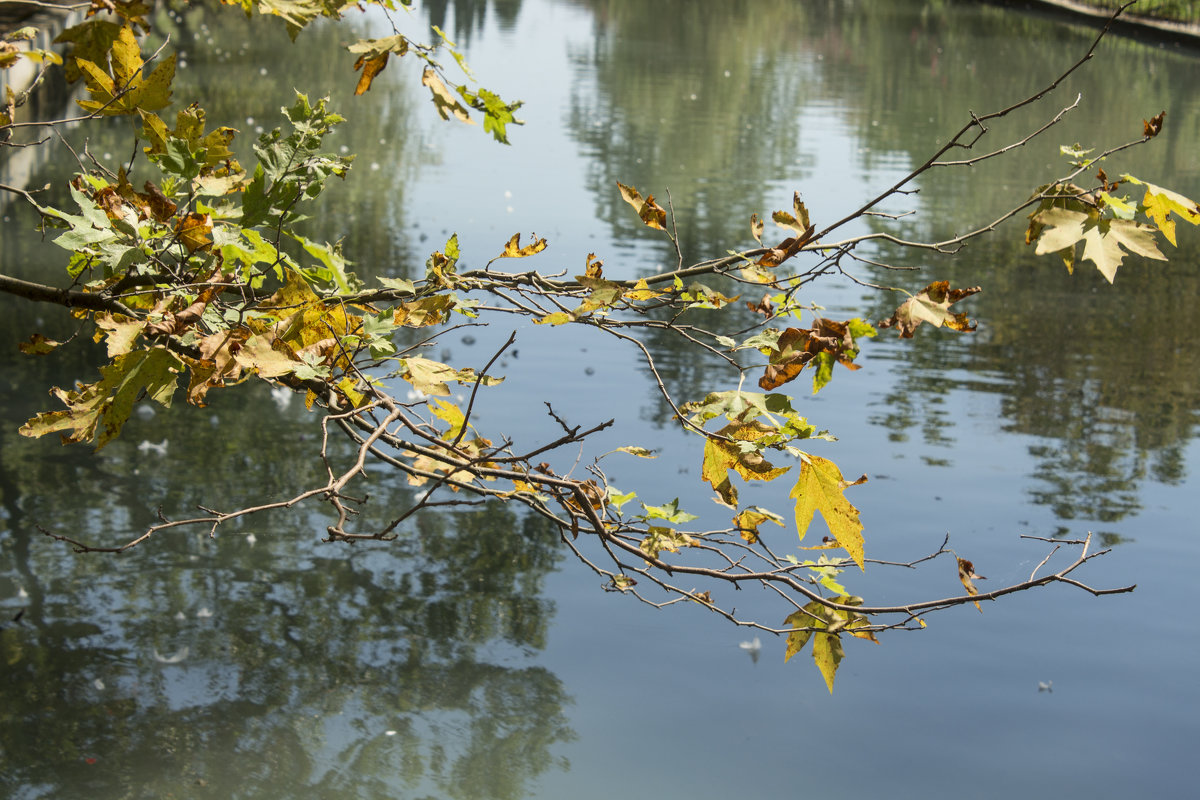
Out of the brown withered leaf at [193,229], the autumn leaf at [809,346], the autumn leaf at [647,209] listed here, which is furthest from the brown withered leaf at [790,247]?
the brown withered leaf at [193,229]

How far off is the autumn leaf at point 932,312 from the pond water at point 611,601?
7.13 feet

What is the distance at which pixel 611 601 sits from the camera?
189 inches

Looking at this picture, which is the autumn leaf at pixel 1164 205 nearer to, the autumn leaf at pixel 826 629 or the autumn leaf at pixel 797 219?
the autumn leaf at pixel 797 219

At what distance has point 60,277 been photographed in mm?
8188

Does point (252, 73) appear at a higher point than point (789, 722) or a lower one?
higher

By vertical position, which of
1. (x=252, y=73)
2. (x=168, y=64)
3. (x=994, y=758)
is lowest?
(x=994, y=758)

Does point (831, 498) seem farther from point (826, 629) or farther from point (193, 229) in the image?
point (193, 229)

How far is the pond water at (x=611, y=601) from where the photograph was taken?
378 centimetres

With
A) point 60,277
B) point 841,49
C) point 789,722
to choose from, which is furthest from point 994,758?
point 841,49

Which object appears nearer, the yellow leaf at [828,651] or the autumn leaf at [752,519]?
the yellow leaf at [828,651]

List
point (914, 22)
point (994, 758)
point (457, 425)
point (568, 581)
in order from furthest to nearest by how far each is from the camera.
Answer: point (914, 22) → point (568, 581) → point (994, 758) → point (457, 425)

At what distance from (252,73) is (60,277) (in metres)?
10.1

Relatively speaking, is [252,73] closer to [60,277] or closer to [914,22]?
[60,277]

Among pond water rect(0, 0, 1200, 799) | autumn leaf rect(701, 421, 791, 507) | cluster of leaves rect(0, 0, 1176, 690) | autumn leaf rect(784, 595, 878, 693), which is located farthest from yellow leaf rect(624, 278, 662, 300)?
pond water rect(0, 0, 1200, 799)
